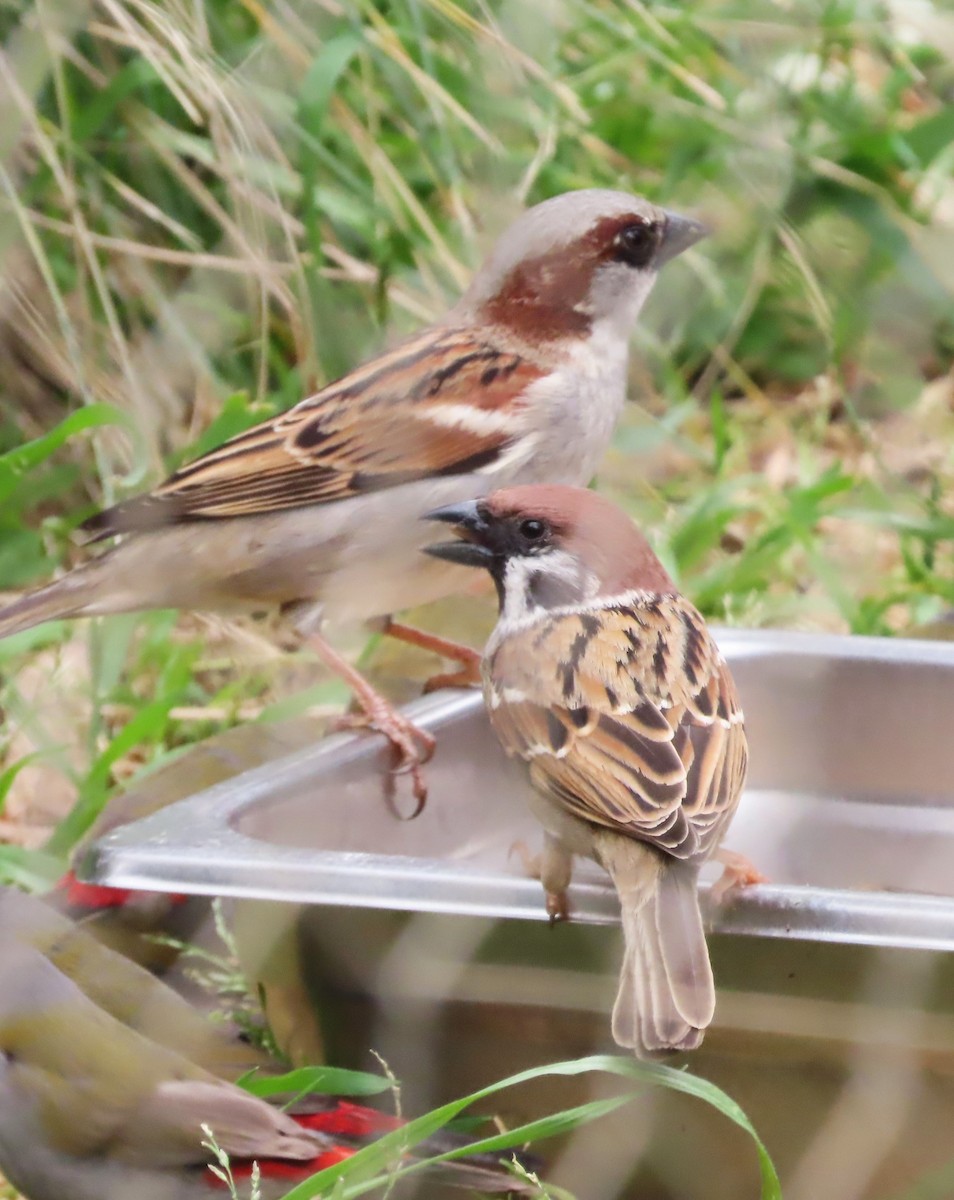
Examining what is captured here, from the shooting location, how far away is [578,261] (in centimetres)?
325

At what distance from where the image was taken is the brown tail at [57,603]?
284 cm

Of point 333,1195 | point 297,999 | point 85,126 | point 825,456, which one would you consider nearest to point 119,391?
point 85,126

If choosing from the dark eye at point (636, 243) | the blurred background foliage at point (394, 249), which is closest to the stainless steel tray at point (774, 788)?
the blurred background foliage at point (394, 249)

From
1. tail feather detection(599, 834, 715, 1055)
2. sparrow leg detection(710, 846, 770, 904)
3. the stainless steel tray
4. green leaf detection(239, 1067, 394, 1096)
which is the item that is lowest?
the stainless steel tray

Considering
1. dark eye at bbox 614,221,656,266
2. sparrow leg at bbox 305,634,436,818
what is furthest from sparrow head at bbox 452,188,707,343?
sparrow leg at bbox 305,634,436,818

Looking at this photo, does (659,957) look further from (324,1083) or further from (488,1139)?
(324,1083)

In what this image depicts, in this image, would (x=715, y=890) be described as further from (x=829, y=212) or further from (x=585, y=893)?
(x=829, y=212)

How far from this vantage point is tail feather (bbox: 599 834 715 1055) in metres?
1.76

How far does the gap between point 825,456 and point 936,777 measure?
7.16ft

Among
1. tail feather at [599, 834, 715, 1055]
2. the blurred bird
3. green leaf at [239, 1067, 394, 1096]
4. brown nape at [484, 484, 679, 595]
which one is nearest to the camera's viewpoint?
tail feather at [599, 834, 715, 1055]

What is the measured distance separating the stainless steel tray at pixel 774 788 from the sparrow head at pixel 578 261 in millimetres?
640

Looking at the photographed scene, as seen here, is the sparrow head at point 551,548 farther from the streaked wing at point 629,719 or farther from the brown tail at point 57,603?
the brown tail at point 57,603

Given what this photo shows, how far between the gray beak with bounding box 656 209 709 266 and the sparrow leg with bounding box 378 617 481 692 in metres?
0.79

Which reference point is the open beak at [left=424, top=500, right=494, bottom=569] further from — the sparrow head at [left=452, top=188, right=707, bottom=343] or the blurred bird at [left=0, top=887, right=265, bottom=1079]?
the sparrow head at [left=452, top=188, right=707, bottom=343]
